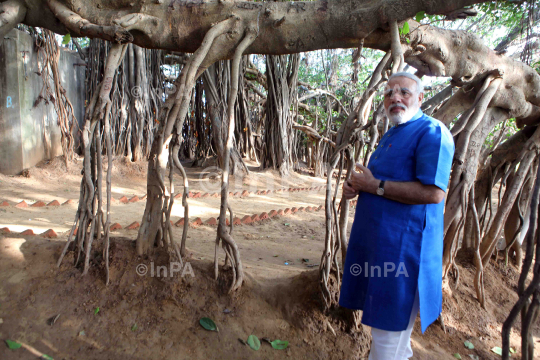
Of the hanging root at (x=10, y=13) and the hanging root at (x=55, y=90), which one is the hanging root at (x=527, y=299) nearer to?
the hanging root at (x=10, y=13)

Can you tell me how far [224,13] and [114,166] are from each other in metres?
5.93

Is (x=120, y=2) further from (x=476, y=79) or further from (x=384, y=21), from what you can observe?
(x=476, y=79)

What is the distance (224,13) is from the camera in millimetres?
2182

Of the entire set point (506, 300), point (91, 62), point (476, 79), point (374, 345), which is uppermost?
point (91, 62)

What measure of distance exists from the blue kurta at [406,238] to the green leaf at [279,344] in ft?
2.27

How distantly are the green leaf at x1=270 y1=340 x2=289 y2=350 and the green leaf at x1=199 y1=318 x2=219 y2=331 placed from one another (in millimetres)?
350

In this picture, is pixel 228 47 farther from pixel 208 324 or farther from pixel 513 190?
pixel 513 190

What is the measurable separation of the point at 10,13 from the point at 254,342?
2.46 meters

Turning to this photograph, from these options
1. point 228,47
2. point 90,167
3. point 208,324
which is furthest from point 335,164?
point 90,167

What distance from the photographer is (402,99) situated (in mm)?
1566

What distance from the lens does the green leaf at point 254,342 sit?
198cm

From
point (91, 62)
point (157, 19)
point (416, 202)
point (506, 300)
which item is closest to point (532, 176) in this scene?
point (506, 300)

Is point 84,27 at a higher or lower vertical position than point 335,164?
higher

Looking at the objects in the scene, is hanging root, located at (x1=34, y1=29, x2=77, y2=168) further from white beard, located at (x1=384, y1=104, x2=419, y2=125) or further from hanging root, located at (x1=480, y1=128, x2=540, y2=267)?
hanging root, located at (x1=480, y1=128, x2=540, y2=267)
